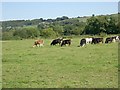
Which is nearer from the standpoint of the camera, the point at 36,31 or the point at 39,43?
the point at 39,43

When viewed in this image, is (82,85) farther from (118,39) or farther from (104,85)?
(118,39)

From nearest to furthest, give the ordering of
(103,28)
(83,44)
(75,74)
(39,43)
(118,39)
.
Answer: (75,74) → (83,44) → (39,43) → (118,39) → (103,28)

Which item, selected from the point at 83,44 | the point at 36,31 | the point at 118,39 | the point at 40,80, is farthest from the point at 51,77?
the point at 36,31

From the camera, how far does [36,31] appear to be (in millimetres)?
72625

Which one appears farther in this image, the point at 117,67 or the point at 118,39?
the point at 118,39

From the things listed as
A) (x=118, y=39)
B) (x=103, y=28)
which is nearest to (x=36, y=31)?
(x=103, y=28)

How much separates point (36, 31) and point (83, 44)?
47.2 meters

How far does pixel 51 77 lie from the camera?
33.8ft

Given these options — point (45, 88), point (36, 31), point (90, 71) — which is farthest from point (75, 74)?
A: point (36, 31)

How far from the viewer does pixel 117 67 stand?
39.4 feet

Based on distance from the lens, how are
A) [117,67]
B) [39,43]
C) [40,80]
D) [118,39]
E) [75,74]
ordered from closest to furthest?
[40,80] → [75,74] → [117,67] → [39,43] → [118,39]

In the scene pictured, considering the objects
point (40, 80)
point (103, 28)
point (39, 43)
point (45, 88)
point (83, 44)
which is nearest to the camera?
point (45, 88)

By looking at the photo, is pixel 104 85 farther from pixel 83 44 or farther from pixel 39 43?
pixel 39 43

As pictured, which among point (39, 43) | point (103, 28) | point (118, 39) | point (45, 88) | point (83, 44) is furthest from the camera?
point (103, 28)
